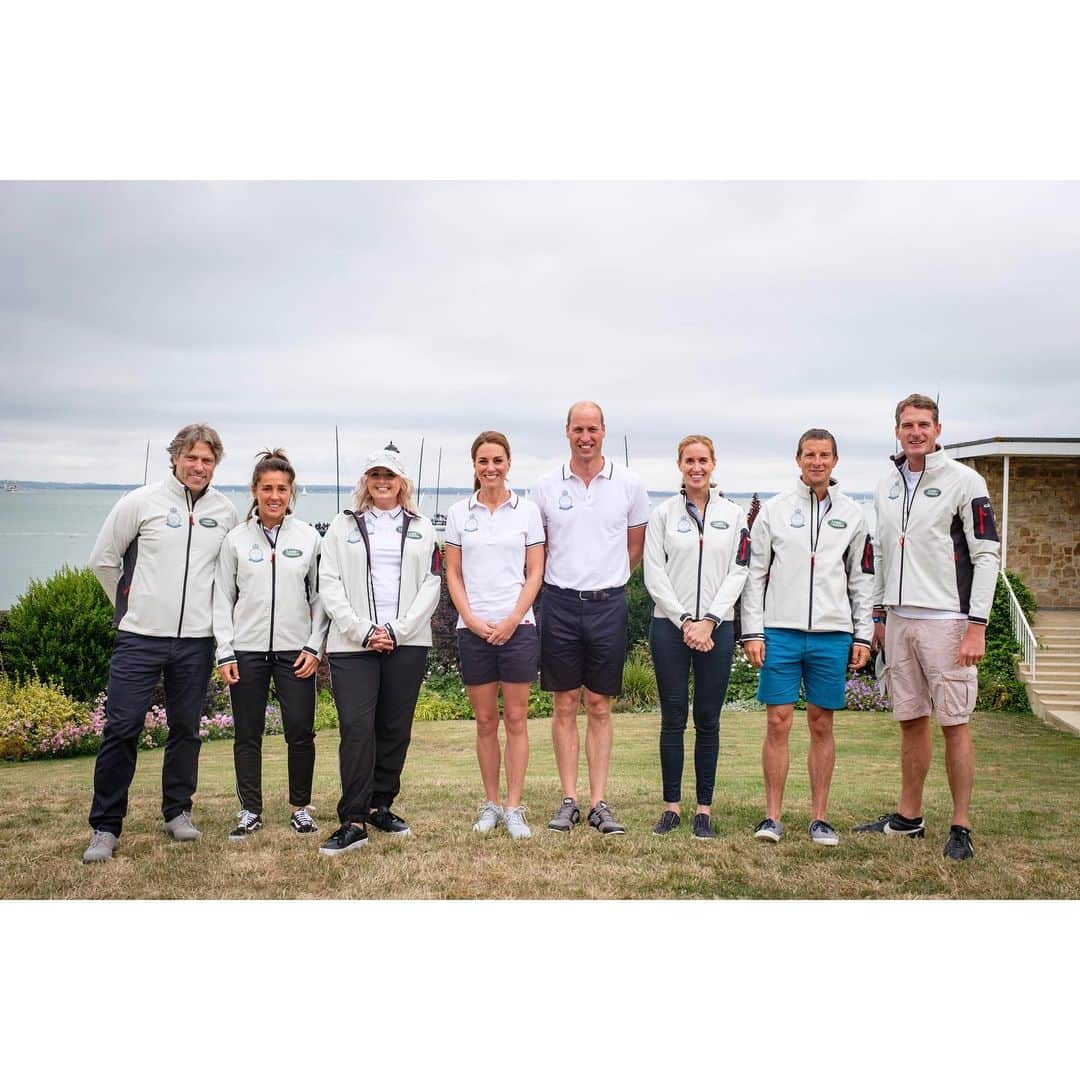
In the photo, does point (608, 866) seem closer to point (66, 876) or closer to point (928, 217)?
point (66, 876)

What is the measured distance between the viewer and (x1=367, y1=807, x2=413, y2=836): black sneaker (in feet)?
13.1

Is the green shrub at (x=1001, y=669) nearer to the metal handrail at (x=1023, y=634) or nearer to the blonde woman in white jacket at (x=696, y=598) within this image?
the metal handrail at (x=1023, y=634)

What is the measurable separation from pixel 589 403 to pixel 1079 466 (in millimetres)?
10524

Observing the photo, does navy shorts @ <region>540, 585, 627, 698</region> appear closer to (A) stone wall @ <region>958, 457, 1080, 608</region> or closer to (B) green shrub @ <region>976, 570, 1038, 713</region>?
(B) green shrub @ <region>976, 570, 1038, 713</region>

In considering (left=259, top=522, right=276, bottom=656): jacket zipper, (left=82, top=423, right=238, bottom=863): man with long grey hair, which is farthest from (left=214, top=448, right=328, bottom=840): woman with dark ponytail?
(left=82, top=423, right=238, bottom=863): man with long grey hair

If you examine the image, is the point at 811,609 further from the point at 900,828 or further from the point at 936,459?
the point at 900,828

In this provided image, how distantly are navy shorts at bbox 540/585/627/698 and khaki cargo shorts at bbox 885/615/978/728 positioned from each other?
1208 millimetres

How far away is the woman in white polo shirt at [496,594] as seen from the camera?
393 centimetres

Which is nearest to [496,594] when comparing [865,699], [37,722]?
[37,722]

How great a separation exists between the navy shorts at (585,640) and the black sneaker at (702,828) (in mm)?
641

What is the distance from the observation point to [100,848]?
3.77m

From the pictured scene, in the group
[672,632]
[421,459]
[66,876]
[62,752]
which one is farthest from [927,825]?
[62,752]

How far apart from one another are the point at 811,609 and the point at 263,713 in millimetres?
2316

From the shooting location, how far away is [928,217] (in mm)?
5973
